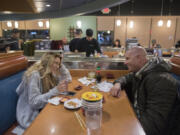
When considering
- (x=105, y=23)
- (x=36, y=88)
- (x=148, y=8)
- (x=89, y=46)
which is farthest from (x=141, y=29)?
(x=36, y=88)

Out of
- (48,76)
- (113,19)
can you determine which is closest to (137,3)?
(113,19)

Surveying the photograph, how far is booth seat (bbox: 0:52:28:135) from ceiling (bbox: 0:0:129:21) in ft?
5.56

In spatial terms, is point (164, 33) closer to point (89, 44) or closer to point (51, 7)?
point (89, 44)

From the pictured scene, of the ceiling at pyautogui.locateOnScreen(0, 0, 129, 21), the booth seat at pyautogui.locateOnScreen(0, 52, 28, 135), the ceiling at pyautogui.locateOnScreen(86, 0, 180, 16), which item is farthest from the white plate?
the ceiling at pyautogui.locateOnScreen(86, 0, 180, 16)

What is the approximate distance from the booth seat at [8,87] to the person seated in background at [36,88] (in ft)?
0.25

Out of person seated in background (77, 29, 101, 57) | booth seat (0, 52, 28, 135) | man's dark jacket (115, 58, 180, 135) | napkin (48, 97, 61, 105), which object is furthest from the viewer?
person seated in background (77, 29, 101, 57)

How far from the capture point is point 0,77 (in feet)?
5.65

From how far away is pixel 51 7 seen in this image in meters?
6.75

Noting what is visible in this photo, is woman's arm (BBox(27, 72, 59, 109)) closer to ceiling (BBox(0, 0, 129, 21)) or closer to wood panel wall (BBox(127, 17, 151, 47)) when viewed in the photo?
ceiling (BBox(0, 0, 129, 21))

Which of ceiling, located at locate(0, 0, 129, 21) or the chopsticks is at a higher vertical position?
ceiling, located at locate(0, 0, 129, 21)

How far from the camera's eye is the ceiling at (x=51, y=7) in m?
3.63

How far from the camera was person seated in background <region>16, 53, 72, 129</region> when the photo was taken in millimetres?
1550

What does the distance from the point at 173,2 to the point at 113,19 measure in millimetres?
2959

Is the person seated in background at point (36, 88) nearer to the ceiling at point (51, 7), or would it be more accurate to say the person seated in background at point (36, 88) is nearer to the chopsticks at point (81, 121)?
the chopsticks at point (81, 121)
